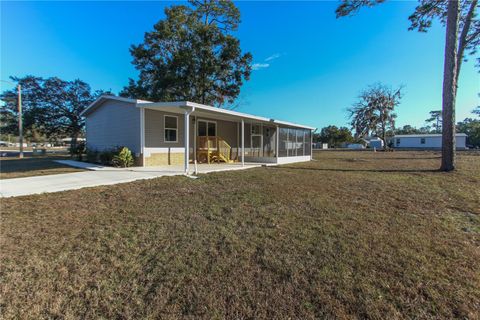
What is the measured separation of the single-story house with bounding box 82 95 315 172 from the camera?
9.67 meters

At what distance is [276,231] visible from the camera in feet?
11.6

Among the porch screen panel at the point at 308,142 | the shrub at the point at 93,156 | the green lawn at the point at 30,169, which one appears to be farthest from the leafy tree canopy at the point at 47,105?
the porch screen panel at the point at 308,142

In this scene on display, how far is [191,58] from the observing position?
1834 centimetres

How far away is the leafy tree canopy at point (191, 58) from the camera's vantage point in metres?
18.4

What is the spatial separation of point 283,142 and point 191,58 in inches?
424

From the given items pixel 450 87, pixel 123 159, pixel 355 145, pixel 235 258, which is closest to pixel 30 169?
pixel 123 159

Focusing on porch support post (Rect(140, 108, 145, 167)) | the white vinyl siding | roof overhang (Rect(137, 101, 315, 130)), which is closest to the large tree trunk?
roof overhang (Rect(137, 101, 315, 130))

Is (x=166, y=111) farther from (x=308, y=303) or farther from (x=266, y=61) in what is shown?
(x=266, y=61)

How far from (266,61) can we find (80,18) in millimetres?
15621

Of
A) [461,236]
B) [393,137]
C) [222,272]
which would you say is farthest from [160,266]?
[393,137]

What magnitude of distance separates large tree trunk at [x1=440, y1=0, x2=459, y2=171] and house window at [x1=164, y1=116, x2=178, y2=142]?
12429mm

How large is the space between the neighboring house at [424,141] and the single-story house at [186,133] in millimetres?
39917

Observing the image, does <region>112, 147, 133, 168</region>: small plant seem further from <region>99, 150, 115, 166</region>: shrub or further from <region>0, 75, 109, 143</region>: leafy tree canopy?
<region>0, 75, 109, 143</region>: leafy tree canopy

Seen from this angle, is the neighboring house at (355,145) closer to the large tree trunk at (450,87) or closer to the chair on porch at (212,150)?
the large tree trunk at (450,87)
